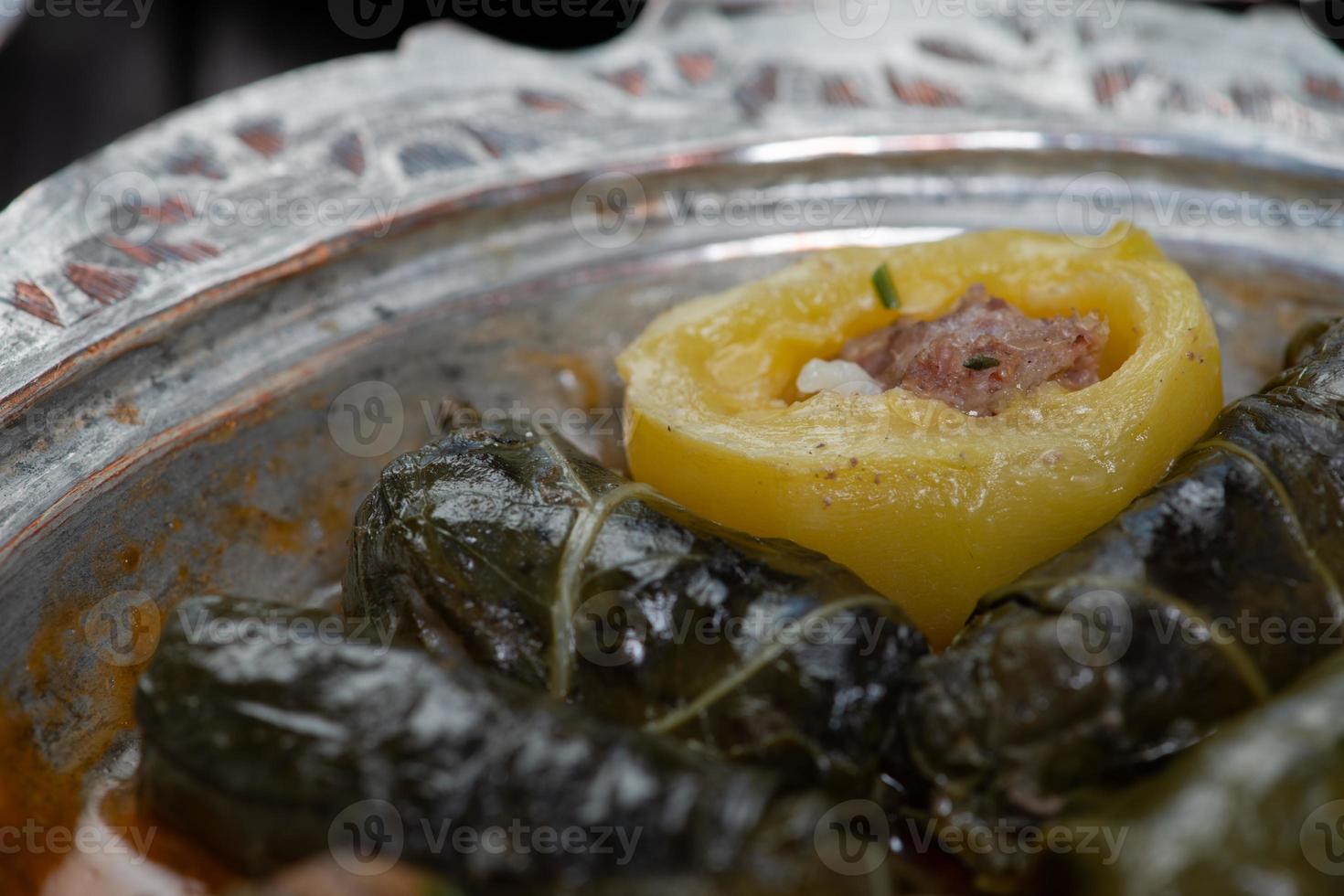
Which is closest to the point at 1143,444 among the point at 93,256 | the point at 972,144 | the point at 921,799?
the point at 921,799

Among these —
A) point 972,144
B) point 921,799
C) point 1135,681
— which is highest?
point 972,144

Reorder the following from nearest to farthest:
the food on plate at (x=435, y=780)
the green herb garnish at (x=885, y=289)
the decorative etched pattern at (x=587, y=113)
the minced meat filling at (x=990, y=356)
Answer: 1. the food on plate at (x=435, y=780)
2. the minced meat filling at (x=990, y=356)
3. the green herb garnish at (x=885, y=289)
4. the decorative etched pattern at (x=587, y=113)

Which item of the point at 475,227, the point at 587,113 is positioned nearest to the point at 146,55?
the point at 587,113

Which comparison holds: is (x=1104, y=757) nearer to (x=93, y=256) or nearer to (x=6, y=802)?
(x=6, y=802)

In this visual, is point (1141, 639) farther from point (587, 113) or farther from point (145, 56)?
point (145, 56)

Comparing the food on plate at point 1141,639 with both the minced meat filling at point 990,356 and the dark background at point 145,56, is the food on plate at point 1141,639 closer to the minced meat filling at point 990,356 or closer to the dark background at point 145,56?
the minced meat filling at point 990,356

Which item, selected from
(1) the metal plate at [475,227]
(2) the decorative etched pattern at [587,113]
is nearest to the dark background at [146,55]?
(2) the decorative etched pattern at [587,113]
